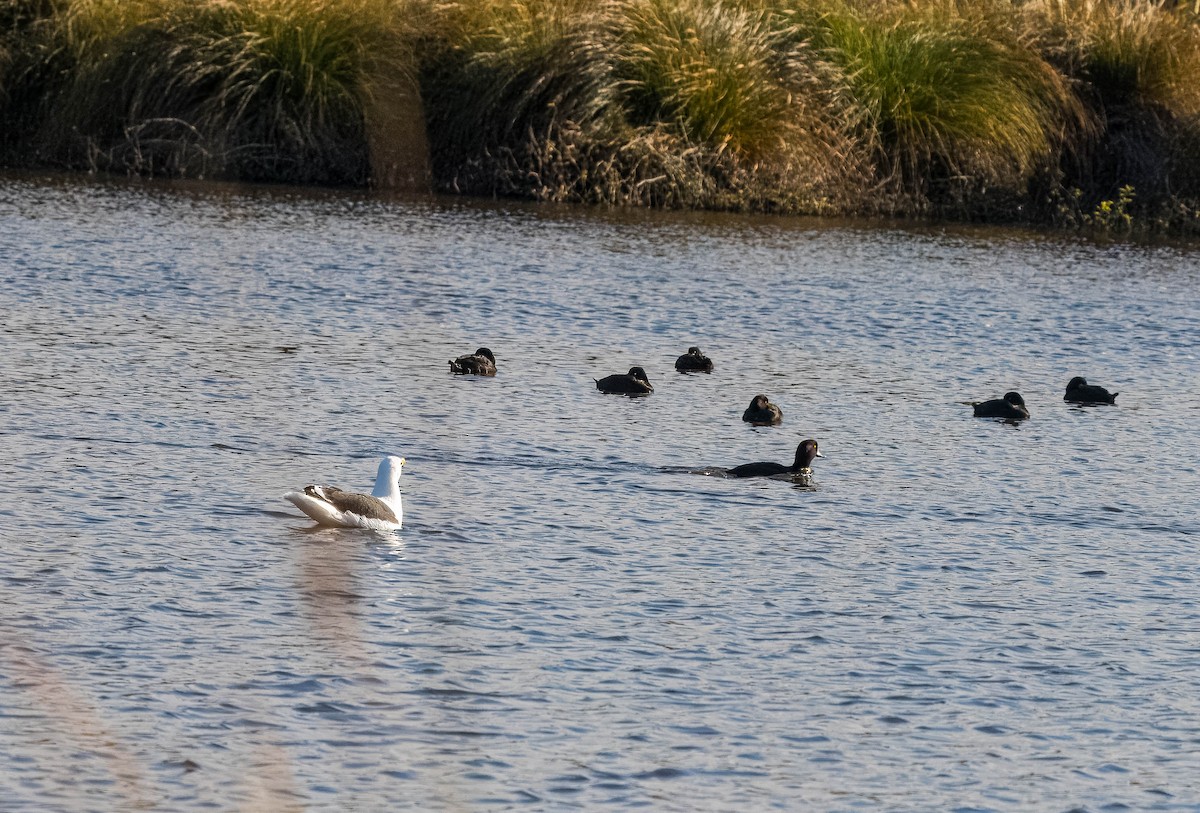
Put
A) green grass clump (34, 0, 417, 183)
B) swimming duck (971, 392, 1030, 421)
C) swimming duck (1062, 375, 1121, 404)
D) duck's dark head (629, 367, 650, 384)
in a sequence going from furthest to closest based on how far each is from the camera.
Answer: green grass clump (34, 0, 417, 183) → swimming duck (1062, 375, 1121, 404) → duck's dark head (629, 367, 650, 384) → swimming duck (971, 392, 1030, 421)

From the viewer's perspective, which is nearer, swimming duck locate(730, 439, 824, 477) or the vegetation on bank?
swimming duck locate(730, 439, 824, 477)

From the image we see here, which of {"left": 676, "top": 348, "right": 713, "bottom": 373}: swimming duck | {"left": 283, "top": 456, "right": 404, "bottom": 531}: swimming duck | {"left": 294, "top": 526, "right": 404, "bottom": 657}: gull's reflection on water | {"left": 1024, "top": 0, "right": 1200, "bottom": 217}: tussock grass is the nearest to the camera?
{"left": 294, "top": 526, "right": 404, "bottom": 657}: gull's reflection on water

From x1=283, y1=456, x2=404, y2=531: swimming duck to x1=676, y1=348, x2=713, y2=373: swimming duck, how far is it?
6888 mm

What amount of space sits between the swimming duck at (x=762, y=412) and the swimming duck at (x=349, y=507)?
489cm

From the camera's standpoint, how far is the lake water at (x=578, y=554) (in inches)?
301

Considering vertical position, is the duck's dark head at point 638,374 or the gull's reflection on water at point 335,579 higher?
the duck's dark head at point 638,374

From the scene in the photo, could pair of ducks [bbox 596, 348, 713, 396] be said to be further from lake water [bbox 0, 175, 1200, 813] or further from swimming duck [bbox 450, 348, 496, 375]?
swimming duck [bbox 450, 348, 496, 375]

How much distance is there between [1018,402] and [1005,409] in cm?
24

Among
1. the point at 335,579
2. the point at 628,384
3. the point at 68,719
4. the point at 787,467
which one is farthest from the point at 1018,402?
the point at 68,719

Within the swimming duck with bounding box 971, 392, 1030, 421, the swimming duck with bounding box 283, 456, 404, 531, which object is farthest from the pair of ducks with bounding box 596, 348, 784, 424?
the swimming duck with bounding box 283, 456, 404, 531

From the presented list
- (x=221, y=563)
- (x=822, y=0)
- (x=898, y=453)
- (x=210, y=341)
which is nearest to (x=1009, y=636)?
(x=221, y=563)

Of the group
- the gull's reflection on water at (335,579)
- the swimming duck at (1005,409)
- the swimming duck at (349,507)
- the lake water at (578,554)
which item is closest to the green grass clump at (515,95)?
the lake water at (578,554)

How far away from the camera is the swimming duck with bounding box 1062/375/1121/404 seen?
16859 mm

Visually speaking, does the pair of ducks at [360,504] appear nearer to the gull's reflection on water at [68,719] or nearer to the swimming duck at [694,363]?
the gull's reflection on water at [68,719]
